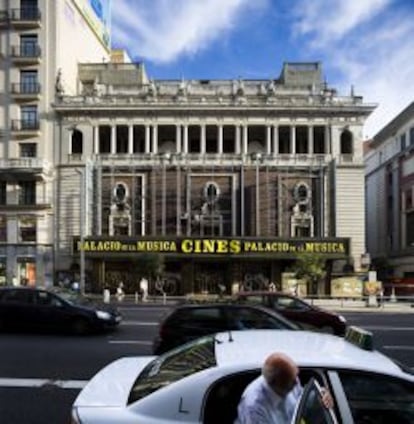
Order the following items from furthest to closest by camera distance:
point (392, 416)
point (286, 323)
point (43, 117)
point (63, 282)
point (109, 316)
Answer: point (43, 117), point (63, 282), point (109, 316), point (286, 323), point (392, 416)

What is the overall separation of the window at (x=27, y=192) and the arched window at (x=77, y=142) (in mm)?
4485

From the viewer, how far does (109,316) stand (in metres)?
19.4

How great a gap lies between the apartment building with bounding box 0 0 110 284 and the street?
34.7m

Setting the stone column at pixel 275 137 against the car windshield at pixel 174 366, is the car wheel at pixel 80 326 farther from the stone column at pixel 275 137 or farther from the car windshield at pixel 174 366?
the stone column at pixel 275 137

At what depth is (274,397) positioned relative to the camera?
13.4 feet

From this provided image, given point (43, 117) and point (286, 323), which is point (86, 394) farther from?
point (43, 117)

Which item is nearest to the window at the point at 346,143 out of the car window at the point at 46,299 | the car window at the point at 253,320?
the car window at the point at 46,299

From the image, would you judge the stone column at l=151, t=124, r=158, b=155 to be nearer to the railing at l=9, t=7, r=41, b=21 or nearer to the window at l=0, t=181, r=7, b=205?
the window at l=0, t=181, r=7, b=205

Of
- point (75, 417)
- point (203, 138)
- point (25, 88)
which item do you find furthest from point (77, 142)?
point (75, 417)

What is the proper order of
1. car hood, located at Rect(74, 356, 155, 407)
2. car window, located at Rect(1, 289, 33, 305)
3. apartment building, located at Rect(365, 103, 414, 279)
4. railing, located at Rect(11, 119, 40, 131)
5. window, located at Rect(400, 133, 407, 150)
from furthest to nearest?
1. window, located at Rect(400, 133, 407, 150)
2. apartment building, located at Rect(365, 103, 414, 279)
3. railing, located at Rect(11, 119, 40, 131)
4. car window, located at Rect(1, 289, 33, 305)
5. car hood, located at Rect(74, 356, 155, 407)

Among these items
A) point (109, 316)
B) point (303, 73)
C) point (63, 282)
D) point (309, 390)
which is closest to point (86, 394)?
point (309, 390)

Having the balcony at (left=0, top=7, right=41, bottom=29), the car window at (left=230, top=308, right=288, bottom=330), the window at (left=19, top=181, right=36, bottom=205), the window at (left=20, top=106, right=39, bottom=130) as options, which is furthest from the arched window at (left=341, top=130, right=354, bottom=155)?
the car window at (left=230, top=308, right=288, bottom=330)

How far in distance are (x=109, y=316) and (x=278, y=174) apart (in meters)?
38.8

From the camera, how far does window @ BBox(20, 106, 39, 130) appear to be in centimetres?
5719
